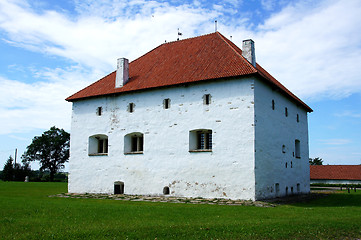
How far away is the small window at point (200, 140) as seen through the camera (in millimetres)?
16453

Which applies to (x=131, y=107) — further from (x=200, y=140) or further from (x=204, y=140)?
(x=204, y=140)

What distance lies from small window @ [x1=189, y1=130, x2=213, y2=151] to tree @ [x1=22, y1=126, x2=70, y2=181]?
142 ft

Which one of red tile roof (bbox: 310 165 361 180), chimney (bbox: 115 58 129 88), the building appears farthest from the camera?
red tile roof (bbox: 310 165 361 180)

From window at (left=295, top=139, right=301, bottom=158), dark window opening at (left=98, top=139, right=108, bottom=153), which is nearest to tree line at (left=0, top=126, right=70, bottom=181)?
dark window opening at (left=98, top=139, right=108, bottom=153)

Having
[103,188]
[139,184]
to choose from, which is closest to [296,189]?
[139,184]

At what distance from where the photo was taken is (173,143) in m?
16.8

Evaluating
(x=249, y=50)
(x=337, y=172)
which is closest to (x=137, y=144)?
(x=249, y=50)

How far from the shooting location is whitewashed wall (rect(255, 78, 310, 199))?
50.6 ft

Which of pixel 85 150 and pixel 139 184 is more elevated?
pixel 85 150

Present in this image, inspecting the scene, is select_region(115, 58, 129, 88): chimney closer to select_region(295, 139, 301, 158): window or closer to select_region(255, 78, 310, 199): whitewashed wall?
select_region(255, 78, 310, 199): whitewashed wall

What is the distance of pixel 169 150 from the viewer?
1689 cm

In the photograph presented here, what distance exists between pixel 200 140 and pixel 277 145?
12.9 feet

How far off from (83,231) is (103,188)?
12012 mm

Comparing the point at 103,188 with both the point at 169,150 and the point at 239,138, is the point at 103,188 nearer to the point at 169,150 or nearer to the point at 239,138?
the point at 169,150
